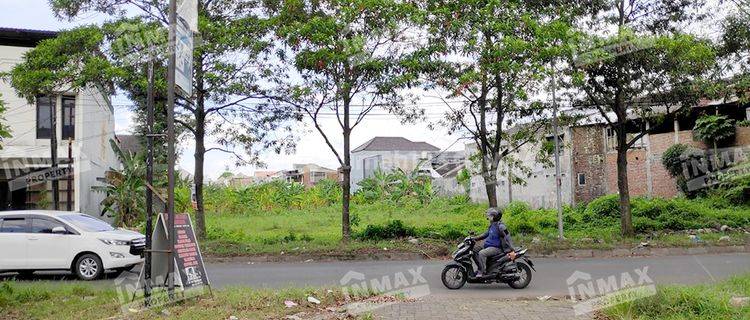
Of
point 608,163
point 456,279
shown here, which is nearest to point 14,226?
point 456,279

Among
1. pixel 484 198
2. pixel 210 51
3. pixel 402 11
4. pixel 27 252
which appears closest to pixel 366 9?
pixel 402 11

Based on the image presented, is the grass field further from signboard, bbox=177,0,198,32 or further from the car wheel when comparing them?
signboard, bbox=177,0,198,32

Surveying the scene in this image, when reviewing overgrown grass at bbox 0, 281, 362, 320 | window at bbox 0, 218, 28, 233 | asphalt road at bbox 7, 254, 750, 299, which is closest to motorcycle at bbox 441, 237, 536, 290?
asphalt road at bbox 7, 254, 750, 299

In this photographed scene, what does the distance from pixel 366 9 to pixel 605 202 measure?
37.3 feet

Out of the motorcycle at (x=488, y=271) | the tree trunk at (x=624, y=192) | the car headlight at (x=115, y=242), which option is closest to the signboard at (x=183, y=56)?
the motorcycle at (x=488, y=271)

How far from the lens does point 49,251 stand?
1273 cm

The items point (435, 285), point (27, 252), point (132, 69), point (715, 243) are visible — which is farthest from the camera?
point (715, 243)

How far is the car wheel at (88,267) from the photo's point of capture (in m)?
12.7

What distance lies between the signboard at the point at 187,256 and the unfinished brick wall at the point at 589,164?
26.4 meters

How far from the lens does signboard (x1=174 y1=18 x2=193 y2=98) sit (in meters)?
8.27

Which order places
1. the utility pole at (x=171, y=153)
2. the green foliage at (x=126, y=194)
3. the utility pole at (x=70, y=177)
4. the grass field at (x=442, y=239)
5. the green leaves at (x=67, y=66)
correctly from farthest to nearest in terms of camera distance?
the green foliage at (x=126, y=194), the utility pole at (x=70, y=177), the grass field at (x=442, y=239), the green leaves at (x=67, y=66), the utility pole at (x=171, y=153)

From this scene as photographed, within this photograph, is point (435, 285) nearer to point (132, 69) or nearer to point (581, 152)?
point (132, 69)

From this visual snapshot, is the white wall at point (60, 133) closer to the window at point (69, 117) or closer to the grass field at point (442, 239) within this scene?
the window at point (69, 117)

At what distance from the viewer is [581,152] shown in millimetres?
32594
